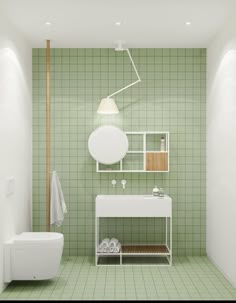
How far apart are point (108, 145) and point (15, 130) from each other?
3.69 feet

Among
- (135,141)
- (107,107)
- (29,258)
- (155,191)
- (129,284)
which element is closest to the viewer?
(29,258)

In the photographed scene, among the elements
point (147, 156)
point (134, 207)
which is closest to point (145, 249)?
point (134, 207)

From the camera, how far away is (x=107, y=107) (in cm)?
551

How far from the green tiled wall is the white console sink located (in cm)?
49

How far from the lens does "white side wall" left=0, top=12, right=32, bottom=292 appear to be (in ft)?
14.7

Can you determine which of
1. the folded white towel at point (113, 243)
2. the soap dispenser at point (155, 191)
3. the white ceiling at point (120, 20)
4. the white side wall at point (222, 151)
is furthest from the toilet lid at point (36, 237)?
the white ceiling at point (120, 20)

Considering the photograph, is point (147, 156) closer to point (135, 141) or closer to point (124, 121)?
point (135, 141)

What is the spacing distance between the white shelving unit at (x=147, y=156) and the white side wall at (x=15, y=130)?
0.92 m

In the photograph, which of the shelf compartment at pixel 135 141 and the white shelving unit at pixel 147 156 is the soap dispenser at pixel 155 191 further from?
the shelf compartment at pixel 135 141

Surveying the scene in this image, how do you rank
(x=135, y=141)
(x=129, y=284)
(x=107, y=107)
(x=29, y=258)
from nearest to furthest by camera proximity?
(x=29, y=258) → (x=129, y=284) → (x=107, y=107) → (x=135, y=141)

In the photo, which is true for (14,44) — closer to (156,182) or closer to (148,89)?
(148,89)

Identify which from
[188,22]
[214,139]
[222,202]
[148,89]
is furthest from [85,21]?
[222,202]

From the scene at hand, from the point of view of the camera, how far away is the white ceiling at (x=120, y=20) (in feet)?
13.8

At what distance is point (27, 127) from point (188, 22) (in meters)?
2.17
